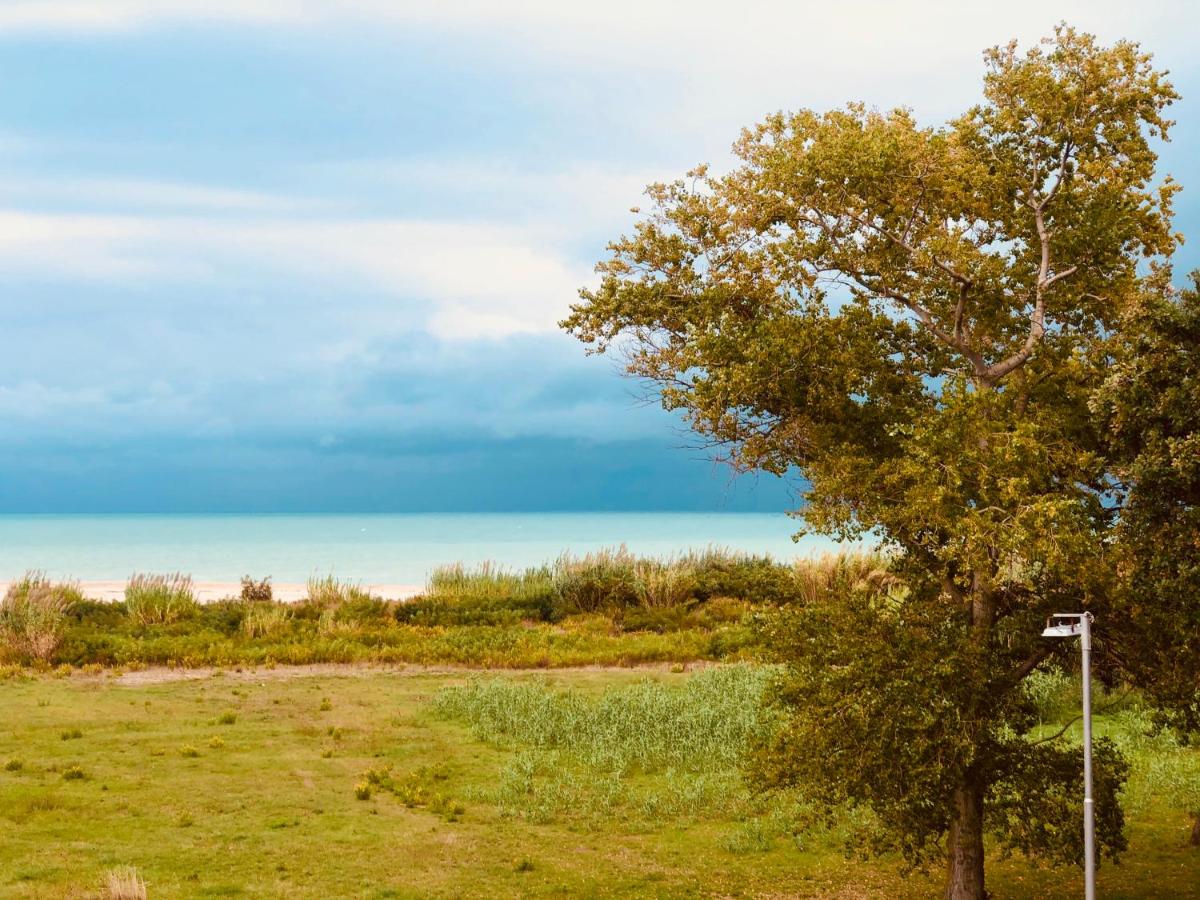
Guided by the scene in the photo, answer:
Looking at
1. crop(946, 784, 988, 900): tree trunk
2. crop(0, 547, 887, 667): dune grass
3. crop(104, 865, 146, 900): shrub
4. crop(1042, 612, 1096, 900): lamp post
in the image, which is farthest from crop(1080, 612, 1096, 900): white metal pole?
crop(0, 547, 887, 667): dune grass

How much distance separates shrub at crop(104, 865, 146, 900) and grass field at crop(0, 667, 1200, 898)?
0.24 m

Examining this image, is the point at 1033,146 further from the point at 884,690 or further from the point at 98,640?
the point at 98,640

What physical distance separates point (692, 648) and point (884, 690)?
16.3m

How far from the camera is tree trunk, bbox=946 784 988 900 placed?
10.7 meters

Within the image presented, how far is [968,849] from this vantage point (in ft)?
35.1

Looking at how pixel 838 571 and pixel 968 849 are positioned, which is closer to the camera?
A: pixel 968 849

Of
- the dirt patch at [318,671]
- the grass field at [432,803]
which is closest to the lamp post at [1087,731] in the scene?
the grass field at [432,803]

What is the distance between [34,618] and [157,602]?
351cm

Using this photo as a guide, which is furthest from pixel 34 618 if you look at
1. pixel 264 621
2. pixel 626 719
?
pixel 626 719

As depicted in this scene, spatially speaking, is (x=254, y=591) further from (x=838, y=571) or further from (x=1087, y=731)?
(x=1087, y=731)

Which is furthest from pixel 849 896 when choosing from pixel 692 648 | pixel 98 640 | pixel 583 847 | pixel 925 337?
pixel 98 640

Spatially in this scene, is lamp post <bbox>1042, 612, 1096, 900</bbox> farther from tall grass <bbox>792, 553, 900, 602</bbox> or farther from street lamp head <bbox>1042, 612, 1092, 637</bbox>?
A: tall grass <bbox>792, 553, 900, 602</bbox>

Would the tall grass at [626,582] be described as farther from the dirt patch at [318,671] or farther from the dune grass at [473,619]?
the dirt patch at [318,671]

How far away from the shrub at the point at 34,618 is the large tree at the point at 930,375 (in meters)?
17.3
